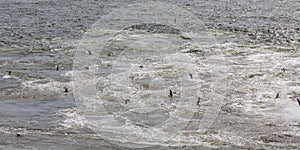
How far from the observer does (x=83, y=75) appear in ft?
43.4

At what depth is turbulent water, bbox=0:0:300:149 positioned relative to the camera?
914 centimetres

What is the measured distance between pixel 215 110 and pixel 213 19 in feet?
40.4

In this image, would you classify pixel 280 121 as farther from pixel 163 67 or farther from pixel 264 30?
pixel 264 30

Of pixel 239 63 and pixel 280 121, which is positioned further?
pixel 239 63

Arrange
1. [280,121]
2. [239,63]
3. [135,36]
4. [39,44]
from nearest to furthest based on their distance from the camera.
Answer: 1. [280,121]
2. [239,63]
3. [39,44]
4. [135,36]

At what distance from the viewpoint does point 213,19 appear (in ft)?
73.4

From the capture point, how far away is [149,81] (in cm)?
1266

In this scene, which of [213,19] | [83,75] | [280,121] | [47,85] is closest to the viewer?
[280,121]

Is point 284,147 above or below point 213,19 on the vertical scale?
below

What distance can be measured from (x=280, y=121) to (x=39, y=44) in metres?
9.34

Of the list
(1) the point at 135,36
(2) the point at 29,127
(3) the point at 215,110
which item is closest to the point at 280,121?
(3) the point at 215,110

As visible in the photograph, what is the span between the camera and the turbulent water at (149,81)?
9.14m

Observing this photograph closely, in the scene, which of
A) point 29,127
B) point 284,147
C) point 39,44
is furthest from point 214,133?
point 39,44

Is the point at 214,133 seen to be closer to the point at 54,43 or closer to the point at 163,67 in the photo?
the point at 163,67
